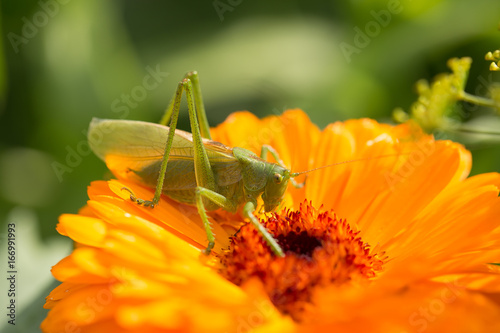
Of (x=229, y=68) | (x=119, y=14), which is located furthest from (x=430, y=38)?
(x=119, y=14)

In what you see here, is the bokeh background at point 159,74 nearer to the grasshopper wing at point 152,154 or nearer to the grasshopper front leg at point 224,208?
the grasshopper wing at point 152,154

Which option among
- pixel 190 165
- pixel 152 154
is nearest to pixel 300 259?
pixel 190 165

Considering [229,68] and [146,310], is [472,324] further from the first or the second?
[229,68]

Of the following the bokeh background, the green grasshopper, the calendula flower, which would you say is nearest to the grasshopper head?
the green grasshopper

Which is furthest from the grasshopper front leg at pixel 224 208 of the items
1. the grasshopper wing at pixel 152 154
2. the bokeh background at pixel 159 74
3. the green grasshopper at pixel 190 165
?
the bokeh background at pixel 159 74

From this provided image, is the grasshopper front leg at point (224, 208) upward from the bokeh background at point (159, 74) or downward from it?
downward

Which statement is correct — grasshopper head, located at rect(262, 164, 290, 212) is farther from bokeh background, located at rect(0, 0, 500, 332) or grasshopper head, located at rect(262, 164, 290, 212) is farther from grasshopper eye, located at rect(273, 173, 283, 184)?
Answer: bokeh background, located at rect(0, 0, 500, 332)
